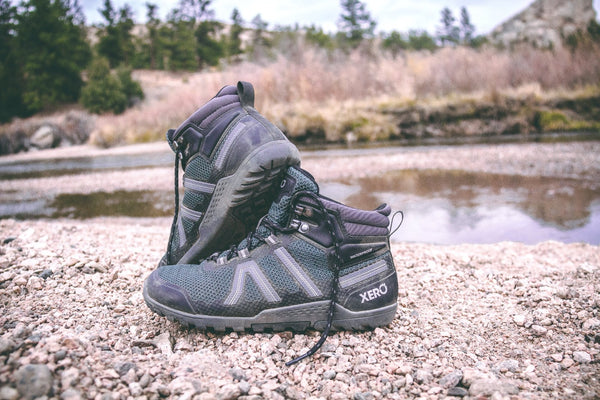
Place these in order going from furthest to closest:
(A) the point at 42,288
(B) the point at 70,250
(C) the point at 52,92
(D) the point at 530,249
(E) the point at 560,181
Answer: (C) the point at 52,92 < (E) the point at 560,181 < (D) the point at 530,249 < (B) the point at 70,250 < (A) the point at 42,288

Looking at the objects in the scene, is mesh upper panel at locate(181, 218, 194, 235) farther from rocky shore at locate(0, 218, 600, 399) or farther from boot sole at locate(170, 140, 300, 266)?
rocky shore at locate(0, 218, 600, 399)

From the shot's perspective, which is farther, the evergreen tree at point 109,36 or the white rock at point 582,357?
the evergreen tree at point 109,36

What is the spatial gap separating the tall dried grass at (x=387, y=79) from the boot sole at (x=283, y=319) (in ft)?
38.2

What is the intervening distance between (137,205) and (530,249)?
492cm

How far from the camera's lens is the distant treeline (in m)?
27.8

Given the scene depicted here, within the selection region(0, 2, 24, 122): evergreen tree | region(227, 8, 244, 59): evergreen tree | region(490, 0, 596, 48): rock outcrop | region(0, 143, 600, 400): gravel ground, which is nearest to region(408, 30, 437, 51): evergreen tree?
region(490, 0, 596, 48): rock outcrop

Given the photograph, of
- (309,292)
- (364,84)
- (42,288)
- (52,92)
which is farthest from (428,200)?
(52,92)

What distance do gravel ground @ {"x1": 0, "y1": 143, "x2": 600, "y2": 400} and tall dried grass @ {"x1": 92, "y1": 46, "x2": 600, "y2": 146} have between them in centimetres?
1108

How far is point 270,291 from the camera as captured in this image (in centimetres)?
168

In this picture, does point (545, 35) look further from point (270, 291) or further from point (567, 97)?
point (270, 291)

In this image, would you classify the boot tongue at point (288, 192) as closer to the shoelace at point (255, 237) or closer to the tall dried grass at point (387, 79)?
the shoelace at point (255, 237)

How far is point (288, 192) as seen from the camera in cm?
181

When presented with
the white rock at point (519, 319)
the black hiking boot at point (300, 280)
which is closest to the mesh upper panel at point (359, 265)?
the black hiking boot at point (300, 280)

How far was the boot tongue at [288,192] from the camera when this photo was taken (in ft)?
5.79
